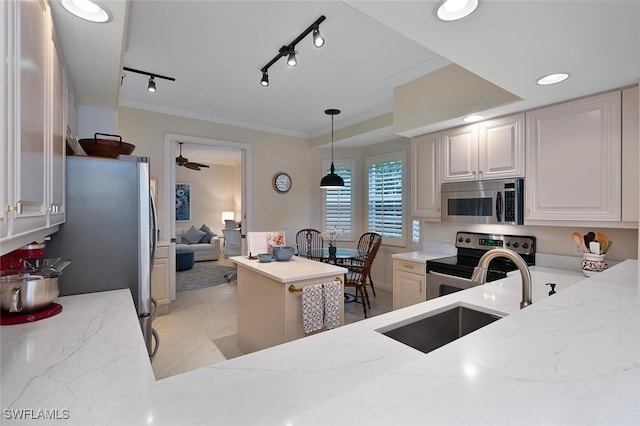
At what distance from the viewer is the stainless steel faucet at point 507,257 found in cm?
127

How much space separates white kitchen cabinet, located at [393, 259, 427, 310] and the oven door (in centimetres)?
8

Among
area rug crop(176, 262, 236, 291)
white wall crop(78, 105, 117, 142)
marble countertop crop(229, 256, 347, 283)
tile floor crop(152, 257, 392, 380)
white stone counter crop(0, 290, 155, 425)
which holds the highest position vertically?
white wall crop(78, 105, 117, 142)

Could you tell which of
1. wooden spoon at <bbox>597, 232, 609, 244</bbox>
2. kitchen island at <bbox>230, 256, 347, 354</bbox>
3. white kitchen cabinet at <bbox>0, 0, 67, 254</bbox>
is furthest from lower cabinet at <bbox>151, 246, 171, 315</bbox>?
wooden spoon at <bbox>597, 232, 609, 244</bbox>

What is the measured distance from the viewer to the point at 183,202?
8.79 m

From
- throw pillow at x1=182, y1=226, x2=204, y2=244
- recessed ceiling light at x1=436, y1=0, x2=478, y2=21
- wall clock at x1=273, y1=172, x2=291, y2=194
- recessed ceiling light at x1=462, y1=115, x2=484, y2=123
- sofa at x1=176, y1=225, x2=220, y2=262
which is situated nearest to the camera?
recessed ceiling light at x1=436, y1=0, x2=478, y2=21

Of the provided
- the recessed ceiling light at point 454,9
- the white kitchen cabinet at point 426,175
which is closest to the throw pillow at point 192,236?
the white kitchen cabinet at point 426,175

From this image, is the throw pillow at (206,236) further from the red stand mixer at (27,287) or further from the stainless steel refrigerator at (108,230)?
the red stand mixer at (27,287)

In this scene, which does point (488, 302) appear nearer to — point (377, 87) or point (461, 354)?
point (461, 354)

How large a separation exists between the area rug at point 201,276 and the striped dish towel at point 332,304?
358 cm

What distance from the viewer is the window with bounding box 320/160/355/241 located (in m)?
5.36

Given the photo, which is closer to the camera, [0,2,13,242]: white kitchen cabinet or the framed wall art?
[0,2,13,242]: white kitchen cabinet

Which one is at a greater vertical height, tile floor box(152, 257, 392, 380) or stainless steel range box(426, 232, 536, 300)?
stainless steel range box(426, 232, 536, 300)

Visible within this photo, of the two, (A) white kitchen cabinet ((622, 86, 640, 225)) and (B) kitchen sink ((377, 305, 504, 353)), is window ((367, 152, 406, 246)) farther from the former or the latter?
(B) kitchen sink ((377, 305, 504, 353))

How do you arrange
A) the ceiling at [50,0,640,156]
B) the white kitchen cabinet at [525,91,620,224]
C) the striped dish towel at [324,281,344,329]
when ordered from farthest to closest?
the striped dish towel at [324,281,344,329] → the white kitchen cabinet at [525,91,620,224] → the ceiling at [50,0,640,156]
